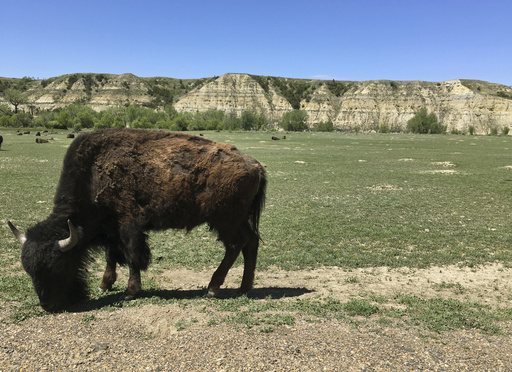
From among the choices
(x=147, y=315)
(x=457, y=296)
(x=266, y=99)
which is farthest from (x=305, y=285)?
(x=266, y=99)

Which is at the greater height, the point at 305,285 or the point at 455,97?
the point at 455,97

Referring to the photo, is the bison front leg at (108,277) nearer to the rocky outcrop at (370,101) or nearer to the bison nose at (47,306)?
the bison nose at (47,306)

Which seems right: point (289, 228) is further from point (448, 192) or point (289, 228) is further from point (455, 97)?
point (455, 97)

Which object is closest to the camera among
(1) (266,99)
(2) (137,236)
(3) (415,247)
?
(2) (137,236)

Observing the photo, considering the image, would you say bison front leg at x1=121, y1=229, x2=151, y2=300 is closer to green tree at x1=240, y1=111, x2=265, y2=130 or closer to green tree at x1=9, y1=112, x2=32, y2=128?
green tree at x1=9, y1=112, x2=32, y2=128

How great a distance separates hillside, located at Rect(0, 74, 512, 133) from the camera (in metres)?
117

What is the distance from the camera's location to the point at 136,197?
5.97m

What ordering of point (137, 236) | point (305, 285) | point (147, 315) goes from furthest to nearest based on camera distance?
point (305, 285)
point (137, 236)
point (147, 315)

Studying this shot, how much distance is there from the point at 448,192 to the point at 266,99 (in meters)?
121

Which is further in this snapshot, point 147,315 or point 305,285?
point 305,285

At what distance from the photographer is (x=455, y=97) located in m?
120

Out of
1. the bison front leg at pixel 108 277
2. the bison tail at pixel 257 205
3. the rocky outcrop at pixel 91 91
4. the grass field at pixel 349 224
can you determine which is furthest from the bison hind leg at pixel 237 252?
the rocky outcrop at pixel 91 91

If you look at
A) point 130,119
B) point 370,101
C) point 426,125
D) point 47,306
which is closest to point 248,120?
point 130,119

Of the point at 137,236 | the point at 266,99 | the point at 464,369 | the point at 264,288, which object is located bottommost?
the point at 264,288
